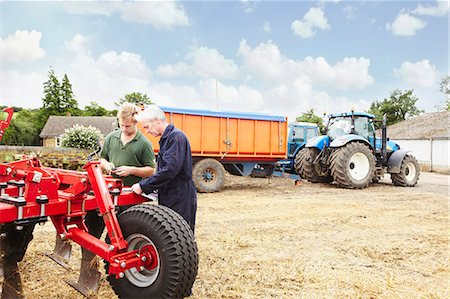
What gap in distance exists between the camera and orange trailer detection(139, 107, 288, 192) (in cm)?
950

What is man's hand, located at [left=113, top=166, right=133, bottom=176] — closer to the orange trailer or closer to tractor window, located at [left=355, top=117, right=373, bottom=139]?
the orange trailer

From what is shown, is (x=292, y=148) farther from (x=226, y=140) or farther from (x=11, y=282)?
(x=11, y=282)

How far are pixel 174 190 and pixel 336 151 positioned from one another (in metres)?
8.30

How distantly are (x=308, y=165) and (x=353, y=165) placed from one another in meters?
1.25

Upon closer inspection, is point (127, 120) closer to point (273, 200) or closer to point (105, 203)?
point (105, 203)

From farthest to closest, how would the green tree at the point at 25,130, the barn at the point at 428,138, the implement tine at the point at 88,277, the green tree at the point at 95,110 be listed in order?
the green tree at the point at 95,110
the green tree at the point at 25,130
the barn at the point at 428,138
the implement tine at the point at 88,277

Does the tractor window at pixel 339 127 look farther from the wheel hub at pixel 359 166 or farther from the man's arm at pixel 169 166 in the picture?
the man's arm at pixel 169 166

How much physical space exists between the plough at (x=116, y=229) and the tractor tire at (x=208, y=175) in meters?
6.55

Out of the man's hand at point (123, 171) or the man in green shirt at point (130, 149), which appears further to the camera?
the man in green shirt at point (130, 149)

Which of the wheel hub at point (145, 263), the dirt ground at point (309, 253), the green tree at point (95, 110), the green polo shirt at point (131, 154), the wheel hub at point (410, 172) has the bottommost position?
the dirt ground at point (309, 253)

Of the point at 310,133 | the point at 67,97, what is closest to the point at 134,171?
the point at 310,133

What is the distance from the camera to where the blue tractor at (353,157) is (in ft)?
34.9

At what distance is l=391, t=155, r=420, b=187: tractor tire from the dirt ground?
3794 mm

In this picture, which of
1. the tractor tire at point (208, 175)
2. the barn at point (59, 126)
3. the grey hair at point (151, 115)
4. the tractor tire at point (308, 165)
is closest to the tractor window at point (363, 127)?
the tractor tire at point (308, 165)
